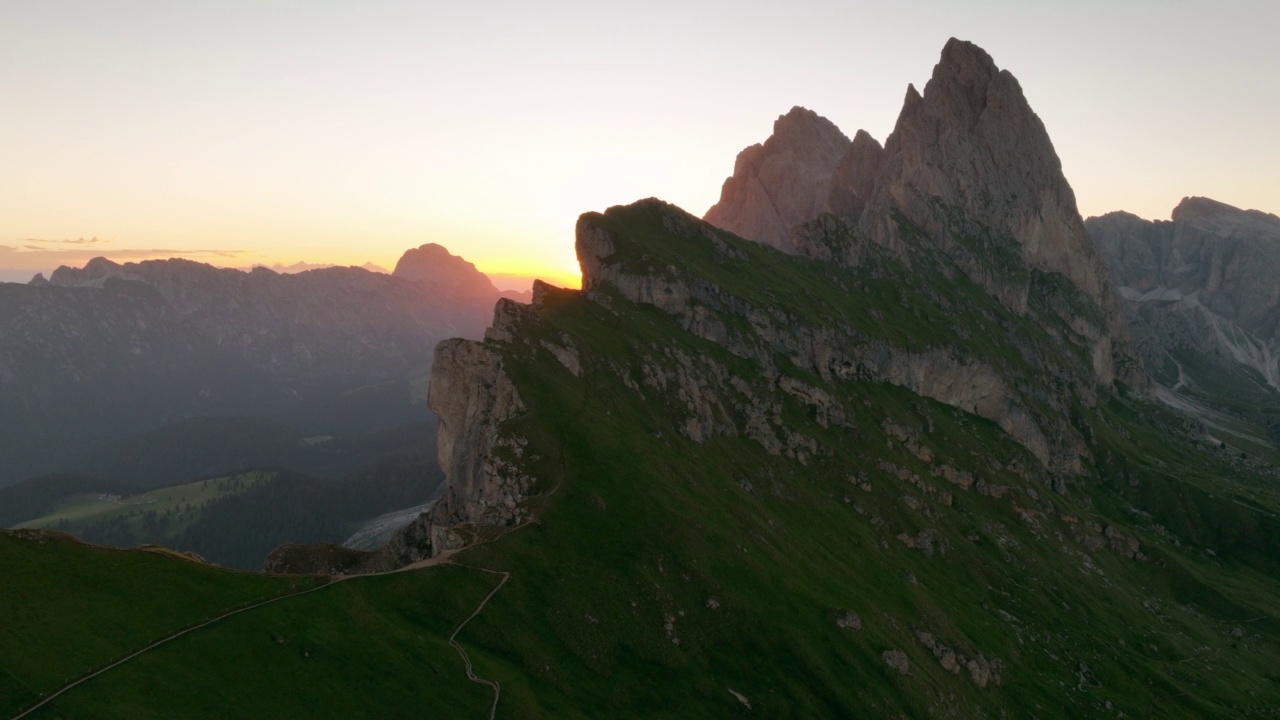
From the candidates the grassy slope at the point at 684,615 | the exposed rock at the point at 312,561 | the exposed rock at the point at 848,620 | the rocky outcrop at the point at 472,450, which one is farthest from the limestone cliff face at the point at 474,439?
Answer: the exposed rock at the point at 848,620

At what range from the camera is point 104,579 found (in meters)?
74.2

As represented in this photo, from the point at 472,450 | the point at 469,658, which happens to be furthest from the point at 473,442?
the point at 469,658

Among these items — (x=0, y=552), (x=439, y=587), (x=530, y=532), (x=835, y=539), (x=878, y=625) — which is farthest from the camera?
(x=835, y=539)

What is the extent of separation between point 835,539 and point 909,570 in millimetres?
19968

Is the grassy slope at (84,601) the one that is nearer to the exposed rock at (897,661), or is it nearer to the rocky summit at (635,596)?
the rocky summit at (635,596)

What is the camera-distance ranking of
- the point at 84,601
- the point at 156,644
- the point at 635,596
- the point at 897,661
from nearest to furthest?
the point at 156,644
the point at 84,601
the point at 635,596
the point at 897,661

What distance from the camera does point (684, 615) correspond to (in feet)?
363

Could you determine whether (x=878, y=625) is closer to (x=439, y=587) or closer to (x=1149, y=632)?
(x=439, y=587)

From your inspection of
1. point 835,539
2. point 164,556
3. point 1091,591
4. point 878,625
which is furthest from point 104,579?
point 1091,591

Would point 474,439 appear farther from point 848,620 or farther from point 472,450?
point 848,620

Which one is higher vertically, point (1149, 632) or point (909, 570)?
point (909, 570)

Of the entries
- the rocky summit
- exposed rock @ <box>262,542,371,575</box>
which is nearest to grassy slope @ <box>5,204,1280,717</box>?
the rocky summit

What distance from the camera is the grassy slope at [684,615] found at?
75125 mm

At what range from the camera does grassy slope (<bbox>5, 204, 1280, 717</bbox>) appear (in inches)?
2958
